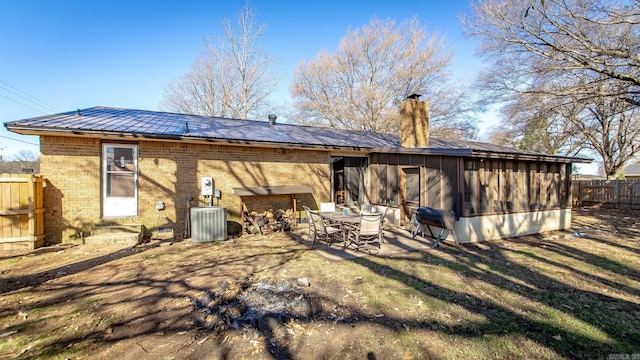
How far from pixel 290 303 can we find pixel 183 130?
7.29 meters

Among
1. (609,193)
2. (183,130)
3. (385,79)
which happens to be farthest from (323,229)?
(609,193)

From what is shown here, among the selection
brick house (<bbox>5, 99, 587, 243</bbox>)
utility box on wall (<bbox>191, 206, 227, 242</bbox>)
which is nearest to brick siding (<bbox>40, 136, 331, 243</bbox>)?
brick house (<bbox>5, 99, 587, 243</bbox>)

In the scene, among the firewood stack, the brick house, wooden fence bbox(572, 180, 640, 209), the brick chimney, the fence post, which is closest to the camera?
the brick house

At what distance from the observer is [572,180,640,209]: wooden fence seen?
49.0ft

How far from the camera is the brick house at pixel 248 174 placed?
7.51 meters

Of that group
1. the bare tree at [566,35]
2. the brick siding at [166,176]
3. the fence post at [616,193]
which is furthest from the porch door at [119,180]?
the fence post at [616,193]

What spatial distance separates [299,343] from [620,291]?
5.41m

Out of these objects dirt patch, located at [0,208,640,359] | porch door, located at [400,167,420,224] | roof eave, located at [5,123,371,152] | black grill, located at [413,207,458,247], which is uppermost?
roof eave, located at [5,123,371,152]

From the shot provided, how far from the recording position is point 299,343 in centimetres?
306

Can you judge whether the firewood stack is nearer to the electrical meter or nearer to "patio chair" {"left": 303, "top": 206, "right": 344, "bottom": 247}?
the electrical meter

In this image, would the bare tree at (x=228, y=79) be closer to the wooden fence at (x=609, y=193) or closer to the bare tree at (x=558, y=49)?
the bare tree at (x=558, y=49)

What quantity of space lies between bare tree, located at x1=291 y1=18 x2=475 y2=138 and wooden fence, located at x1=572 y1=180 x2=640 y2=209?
8.92 meters

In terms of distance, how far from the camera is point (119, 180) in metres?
8.03

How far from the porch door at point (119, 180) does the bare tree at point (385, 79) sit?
17.8 meters
